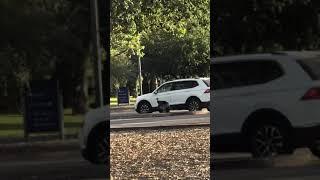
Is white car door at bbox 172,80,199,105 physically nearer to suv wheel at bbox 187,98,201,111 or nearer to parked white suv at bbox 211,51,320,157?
suv wheel at bbox 187,98,201,111

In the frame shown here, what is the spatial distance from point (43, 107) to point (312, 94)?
193 cm

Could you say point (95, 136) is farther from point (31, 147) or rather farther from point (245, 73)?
point (245, 73)

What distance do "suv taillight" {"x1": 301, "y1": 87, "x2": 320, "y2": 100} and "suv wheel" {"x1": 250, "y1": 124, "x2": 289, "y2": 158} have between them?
308 mm

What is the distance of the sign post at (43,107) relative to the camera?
12.0 feet

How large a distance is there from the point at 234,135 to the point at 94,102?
1.08 metres

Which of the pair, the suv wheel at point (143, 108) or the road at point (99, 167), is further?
the suv wheel at point (143, 108)

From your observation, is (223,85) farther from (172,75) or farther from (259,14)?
(172,75)

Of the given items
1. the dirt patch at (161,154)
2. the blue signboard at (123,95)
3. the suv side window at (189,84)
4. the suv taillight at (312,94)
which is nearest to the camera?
the suv taillight at (312,94)

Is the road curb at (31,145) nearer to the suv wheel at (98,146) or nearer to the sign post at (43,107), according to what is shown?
the sign post at (43,107)

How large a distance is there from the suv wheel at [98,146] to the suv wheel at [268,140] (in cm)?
112

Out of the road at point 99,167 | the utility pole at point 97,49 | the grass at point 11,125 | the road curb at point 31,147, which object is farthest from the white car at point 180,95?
the grass at point 11,125

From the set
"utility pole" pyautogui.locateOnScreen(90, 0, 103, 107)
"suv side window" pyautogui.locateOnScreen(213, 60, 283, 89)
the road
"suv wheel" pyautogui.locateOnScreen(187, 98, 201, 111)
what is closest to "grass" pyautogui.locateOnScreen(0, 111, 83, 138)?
the road

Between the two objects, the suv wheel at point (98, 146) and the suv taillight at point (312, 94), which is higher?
the suv taillight at point (312, 94)


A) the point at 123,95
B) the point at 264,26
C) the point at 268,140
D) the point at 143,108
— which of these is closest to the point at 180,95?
the point at 143,108
